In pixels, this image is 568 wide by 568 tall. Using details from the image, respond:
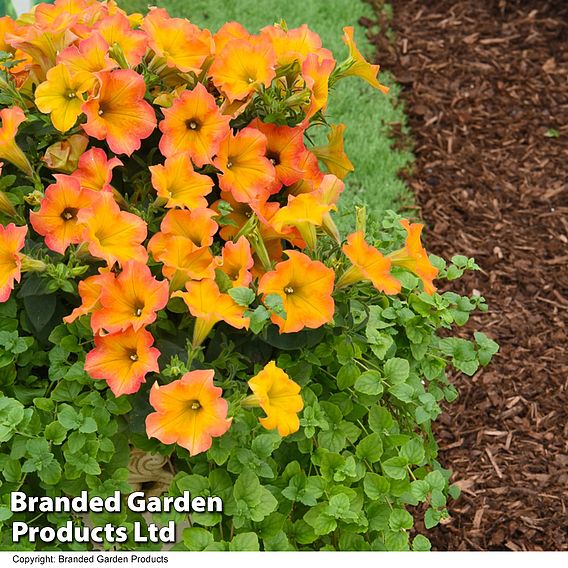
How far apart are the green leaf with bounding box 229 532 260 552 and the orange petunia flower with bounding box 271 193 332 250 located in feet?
1.91

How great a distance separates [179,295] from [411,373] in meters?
0.61

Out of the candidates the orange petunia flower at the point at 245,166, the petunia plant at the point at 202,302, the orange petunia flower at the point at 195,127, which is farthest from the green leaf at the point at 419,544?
the orange petunia flower at the point at 195,127

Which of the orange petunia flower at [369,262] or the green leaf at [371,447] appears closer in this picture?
the orange petunia flower at [369,262]

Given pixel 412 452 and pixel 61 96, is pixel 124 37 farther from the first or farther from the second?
pixel 412 452

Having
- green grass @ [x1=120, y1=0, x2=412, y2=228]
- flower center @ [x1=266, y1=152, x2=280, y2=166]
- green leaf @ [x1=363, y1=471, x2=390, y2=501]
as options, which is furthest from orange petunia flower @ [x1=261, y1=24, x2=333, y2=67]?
green grass @ [x1=120, y1=0, x2=412, y2=228]

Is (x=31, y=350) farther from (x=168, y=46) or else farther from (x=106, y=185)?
(x=168, y=46)

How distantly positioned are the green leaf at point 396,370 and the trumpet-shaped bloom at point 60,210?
68 cm

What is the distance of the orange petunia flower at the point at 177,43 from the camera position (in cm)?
182

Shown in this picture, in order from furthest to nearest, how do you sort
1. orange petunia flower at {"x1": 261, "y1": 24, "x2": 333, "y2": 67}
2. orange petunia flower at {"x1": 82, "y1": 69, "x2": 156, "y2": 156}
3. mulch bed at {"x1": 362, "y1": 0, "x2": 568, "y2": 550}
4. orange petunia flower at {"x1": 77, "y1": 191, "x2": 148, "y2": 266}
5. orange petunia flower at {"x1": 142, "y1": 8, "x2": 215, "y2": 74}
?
1. mulch bed at {"x1": 362, "y1": 0, "x2": 568, "y2": 550}
2. orange petunia flower at {"x1": 261, "y1": 24, "x2": 333, "y2": 67}
3. orange petunia flower at {"x1": 142, "y1": 8, "x2": 215, "y2": 74}
4. orange petunia flower at {"x1": 82, "y1": 69, "x2": 156, "y2": 156}
5. orange petunia flower at {"x1": 77, "y1": 191, "x2": 148, "y2": 266}

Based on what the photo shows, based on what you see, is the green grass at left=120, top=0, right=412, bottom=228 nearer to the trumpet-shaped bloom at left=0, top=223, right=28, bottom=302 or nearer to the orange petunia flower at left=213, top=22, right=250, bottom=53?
the orange petunia flower at left=213, top=22, right=250, bottom=53

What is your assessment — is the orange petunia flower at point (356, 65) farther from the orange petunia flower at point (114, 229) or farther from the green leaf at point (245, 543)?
the green leaf at point (245, 543)

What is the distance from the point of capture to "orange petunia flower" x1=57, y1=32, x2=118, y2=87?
175 centimetres

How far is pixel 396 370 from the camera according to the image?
5.88 ft

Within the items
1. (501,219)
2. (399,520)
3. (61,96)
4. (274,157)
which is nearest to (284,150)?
(274,157)
